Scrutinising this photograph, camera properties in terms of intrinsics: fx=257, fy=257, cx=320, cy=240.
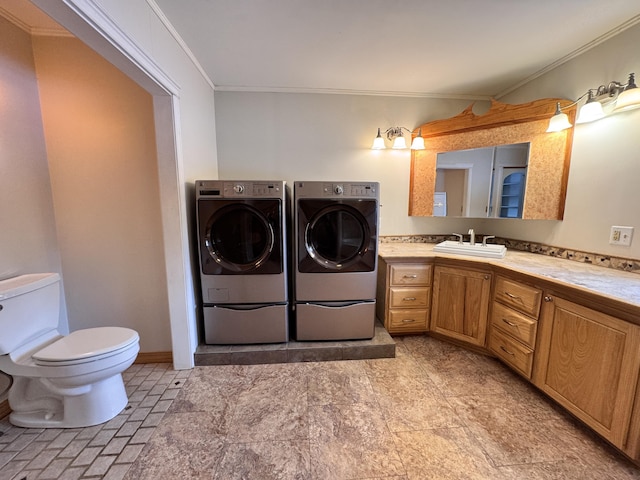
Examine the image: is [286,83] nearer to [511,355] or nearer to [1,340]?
[1,340]

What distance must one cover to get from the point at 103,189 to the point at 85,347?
110 centimetres

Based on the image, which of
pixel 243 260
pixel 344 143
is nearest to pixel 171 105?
pixel 243 260

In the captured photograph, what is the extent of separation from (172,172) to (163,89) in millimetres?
508

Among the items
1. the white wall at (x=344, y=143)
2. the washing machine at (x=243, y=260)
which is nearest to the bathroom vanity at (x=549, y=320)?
the white wall at (x=344, y=143)

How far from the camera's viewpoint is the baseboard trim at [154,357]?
2.09m

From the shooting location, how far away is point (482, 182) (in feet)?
8.20

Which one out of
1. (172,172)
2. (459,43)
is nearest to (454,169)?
(459,43)

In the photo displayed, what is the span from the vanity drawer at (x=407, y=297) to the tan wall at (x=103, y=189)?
6.34 feet

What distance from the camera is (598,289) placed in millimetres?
1371

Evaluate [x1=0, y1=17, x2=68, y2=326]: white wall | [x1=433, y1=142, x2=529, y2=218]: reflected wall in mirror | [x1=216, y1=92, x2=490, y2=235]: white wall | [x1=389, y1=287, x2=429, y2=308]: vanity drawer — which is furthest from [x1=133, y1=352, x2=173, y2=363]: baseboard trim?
[x1=433, y1=142, x2=529, y2=218]: reflected wall in mirror

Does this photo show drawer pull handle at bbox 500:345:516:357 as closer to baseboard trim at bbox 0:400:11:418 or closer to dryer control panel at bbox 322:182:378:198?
dryer control panel at bbox 322:182:378:198

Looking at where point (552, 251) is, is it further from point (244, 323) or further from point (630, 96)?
point (244, 323)

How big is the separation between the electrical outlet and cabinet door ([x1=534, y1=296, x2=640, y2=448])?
2.36 feet

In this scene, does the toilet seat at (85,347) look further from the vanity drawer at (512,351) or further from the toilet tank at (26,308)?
the vanity drawer at (512,351)
